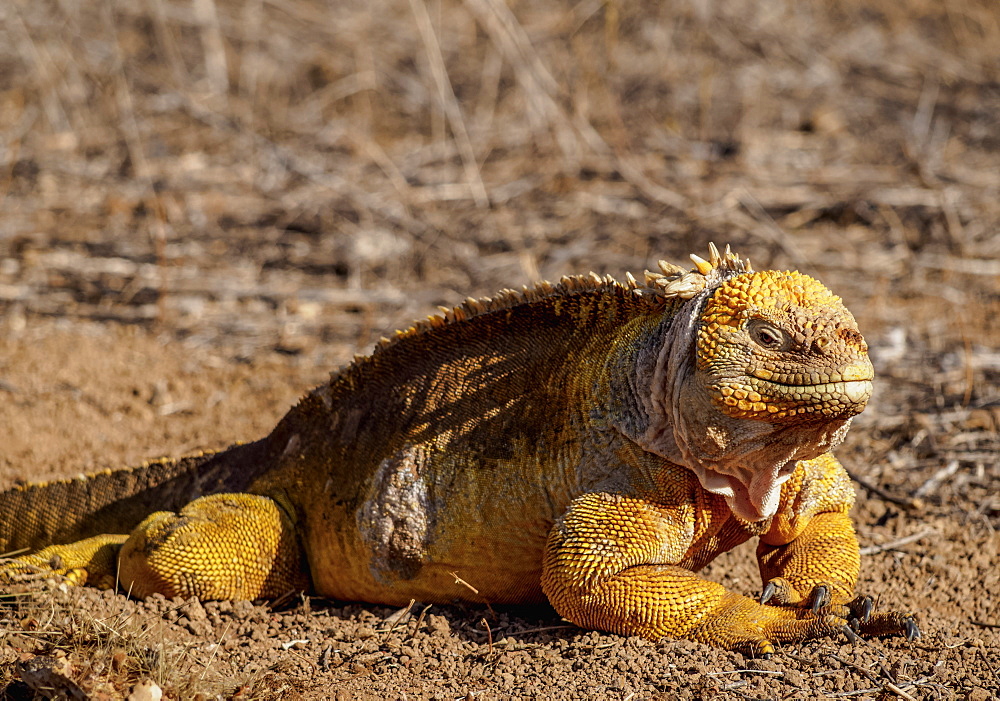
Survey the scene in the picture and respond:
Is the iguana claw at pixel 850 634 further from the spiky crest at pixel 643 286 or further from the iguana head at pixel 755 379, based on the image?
the spiky crest at pixel 643 286

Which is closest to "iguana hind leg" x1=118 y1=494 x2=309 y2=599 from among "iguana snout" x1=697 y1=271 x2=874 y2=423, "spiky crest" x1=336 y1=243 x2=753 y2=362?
"spiky crest" x1=336 y1=243 x2=753 y2=362

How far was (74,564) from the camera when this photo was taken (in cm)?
517

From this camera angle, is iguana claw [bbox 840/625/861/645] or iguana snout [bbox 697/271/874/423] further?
iguana claw [bbox 840/625/861/645]

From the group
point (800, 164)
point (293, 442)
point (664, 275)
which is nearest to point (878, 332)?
point (800, 164)

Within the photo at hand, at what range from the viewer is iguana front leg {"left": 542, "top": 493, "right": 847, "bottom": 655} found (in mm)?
4020

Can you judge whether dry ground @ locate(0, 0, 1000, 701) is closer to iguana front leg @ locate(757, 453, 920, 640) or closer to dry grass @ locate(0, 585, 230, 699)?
dry grass @ locate(0, 585, 230, 699)

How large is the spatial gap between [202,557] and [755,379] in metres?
2.86

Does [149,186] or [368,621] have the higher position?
[149,186]

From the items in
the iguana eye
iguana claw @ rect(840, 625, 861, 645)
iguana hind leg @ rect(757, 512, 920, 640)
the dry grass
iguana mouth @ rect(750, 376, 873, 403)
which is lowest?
iguana claw @ rect(840, 625, 861, 645)

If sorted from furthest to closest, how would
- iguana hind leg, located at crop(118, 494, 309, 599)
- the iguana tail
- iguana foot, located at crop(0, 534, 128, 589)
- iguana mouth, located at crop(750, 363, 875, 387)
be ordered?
the iguana tail < iguana foot, located at crop(0, 534, 128, 589) < iguana hind leg, located at crop(118, 494, 309, 599) < iguana mouth, located at crop(750, 363, 875, 387)

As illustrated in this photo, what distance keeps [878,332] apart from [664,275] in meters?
4.73

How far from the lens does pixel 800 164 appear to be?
11750 millimetres

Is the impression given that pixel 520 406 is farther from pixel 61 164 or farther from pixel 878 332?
pixel 61 164

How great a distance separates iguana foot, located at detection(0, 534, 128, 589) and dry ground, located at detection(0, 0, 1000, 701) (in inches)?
8.9
